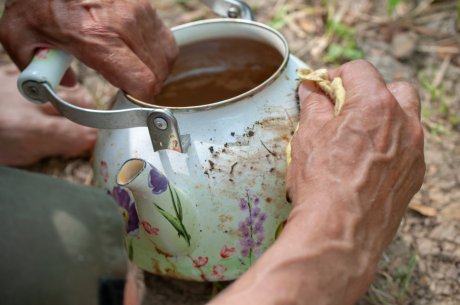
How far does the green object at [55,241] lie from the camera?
3.92ft

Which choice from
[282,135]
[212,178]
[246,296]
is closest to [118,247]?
[212,178]

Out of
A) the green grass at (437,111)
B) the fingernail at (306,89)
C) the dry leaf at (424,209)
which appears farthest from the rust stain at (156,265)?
the green grass at (437,111)

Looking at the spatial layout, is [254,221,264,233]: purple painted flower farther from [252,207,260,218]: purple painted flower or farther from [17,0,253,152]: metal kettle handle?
[17,0,253,152]: metal kettle handle

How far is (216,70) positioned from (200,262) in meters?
0.41

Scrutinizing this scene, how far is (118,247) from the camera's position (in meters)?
1.38

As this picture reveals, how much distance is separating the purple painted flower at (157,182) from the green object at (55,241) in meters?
0.25

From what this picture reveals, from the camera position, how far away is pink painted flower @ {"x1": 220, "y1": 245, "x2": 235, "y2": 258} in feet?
4.02

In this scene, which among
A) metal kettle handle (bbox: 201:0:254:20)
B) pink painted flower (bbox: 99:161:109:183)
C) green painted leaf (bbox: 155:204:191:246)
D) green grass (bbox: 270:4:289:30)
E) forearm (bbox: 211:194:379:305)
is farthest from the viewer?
green grass (bbox: 270:4:289:30)

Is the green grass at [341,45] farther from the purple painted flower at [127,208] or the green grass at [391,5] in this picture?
the purple painted flower at [127,208]

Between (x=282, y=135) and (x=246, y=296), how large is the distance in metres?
0.38

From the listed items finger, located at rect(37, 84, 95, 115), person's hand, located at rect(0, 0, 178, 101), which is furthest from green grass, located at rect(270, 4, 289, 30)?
person's hand, located at rect(0, 0, 178, 101)

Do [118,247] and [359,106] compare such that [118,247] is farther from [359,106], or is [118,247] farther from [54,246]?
[359,106]

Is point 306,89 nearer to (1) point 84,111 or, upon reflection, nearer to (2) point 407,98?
(2) point 407,98

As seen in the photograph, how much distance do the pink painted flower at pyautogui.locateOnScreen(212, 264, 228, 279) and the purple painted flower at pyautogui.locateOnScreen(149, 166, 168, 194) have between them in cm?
20
